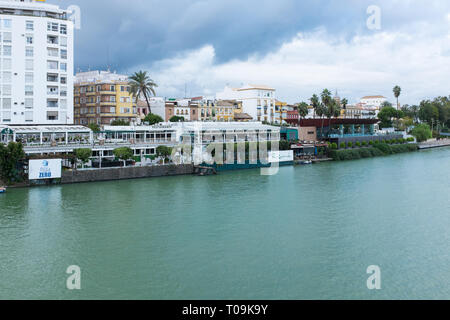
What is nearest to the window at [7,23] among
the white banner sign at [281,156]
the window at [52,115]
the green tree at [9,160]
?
the window at [52,115]

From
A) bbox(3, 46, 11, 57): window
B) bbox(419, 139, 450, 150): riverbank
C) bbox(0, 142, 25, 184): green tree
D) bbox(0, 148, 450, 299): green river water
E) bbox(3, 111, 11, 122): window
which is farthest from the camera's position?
bbox(419, 139, 450, 150): riverbank

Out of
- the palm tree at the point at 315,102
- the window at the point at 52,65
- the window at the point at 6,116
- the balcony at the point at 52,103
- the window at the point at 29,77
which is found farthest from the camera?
the palm tree at the point at 315,102

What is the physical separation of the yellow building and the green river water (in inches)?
1168

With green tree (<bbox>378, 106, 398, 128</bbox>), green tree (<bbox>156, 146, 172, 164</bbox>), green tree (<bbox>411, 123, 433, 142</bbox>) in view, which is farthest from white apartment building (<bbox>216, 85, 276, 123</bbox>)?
green tree (<bbox>156, 146, 172, 164</bbox>)

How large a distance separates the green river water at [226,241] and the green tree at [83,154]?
4.72 meters

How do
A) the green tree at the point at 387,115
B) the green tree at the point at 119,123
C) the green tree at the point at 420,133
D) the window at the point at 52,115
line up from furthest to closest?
the green tree at the point at 387,115 → the green tree at the point at 420,133 → the green tree at the point at 119,123 → the window at the point at 52,115

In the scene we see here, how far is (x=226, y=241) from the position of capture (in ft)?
79.4

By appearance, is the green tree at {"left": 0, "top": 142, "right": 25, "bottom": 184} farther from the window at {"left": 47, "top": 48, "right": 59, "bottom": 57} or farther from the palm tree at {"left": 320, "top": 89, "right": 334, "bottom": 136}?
the palm tree at {"left": 320, "top": 89, "right": 334, "bottom": 136}

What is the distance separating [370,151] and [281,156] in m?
25.4

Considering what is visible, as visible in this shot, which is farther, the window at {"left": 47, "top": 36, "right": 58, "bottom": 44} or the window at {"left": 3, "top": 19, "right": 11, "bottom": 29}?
the window at {"left": 47, "top": 36, "right": 58, "bottom": 44}

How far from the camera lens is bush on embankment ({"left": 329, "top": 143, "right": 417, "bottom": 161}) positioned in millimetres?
73938

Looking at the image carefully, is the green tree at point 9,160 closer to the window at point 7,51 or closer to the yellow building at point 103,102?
the window at point 7,51

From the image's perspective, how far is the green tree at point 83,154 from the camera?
46.2 metres

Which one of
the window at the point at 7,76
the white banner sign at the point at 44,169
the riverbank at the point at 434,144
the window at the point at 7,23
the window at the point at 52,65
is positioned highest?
the window at the point at 7,23
